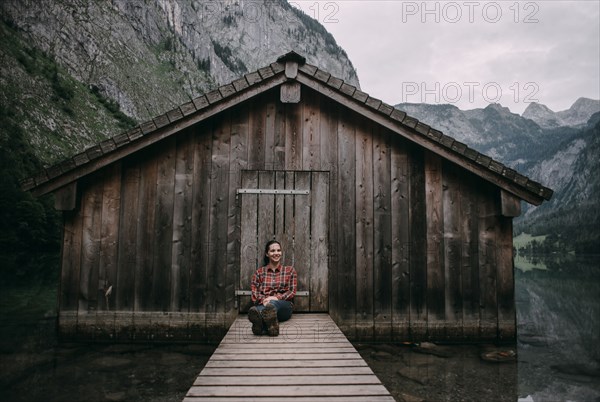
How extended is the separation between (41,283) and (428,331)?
13.0m

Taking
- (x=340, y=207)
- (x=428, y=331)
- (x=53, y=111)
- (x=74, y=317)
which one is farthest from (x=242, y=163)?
(x=53, y=111)

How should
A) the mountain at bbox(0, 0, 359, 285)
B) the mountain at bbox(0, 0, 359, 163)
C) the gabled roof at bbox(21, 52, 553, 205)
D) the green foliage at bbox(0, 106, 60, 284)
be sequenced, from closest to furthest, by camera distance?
the gabled roof at bbox(21, 52, 553, 205), the green foliage at bbox(0, 106, 60, 284), the mountain at bbox(0, 0, 359, 285), the mountain at bbox(0, 0, 359, 163)

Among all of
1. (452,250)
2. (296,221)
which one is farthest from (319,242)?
(452,250)

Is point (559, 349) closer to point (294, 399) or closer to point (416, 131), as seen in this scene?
point (416, 131)

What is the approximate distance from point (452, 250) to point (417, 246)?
513 mm

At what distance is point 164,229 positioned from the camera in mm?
6086

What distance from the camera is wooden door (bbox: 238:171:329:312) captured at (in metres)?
6.04

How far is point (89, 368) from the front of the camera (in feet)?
16.5

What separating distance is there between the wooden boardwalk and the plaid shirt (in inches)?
31.3

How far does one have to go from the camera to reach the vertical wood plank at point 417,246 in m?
6.06

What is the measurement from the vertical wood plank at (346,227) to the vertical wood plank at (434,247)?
3.59 ft

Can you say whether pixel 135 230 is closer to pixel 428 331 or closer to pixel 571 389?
pixel 428 331

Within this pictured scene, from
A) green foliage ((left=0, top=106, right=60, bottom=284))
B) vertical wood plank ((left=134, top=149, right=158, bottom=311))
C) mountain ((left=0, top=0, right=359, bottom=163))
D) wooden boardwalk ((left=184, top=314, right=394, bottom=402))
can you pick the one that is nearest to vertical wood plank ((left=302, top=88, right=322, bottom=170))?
vertical wood plank ((left=134, top=149, right=158, bottom=311))

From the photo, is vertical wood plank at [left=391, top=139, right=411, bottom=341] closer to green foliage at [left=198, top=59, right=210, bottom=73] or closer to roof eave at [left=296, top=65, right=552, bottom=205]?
roof eave at [left=296, top=65, right=552, bottom=205]
